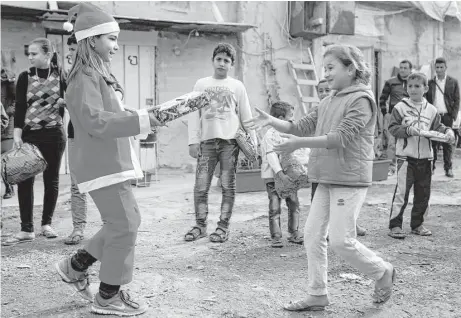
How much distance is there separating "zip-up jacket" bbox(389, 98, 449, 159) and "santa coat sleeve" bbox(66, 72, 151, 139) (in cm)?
301

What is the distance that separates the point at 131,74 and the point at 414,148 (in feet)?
18.9

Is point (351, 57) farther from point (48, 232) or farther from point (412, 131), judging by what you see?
point (48, 232)

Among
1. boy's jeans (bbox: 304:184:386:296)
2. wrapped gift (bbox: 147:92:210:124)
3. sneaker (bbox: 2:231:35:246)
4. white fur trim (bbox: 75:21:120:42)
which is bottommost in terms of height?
sneaker (bbox: 2:231:35:246)

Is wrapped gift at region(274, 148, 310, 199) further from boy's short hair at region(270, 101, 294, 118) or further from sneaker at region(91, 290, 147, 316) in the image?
sneaker at region(91, 290, 147, 316)

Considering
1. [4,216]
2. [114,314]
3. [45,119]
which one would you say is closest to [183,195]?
[4,216]

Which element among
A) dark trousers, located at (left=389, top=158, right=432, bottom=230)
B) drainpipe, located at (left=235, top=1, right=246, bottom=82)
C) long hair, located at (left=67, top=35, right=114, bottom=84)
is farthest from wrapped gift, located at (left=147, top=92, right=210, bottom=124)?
drainpipe, located at (left=235, top=1, right=246, bottom=82)

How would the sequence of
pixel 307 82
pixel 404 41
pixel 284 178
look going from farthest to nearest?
pixel 404 41 → pixel 307 82 → pixel 284 178

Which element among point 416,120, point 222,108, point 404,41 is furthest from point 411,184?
point 404,41

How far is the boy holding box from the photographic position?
16.5ft

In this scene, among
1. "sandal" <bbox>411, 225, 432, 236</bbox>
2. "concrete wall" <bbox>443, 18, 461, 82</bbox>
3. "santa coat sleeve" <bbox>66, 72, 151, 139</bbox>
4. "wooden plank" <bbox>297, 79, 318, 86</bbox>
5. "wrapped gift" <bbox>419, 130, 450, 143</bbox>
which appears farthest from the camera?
"concrete wall" <bbox>443, 18, 461, 82</bbox>

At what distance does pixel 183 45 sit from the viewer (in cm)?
974

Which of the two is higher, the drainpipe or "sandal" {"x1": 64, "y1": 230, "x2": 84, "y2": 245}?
the drainpipe

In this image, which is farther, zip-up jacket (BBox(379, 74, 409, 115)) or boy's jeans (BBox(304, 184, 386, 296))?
zip-up jacket (BBox(379, 74, 409, 115))

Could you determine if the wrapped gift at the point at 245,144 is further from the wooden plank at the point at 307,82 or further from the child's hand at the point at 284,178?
the wooden plank at the point at 307,82
